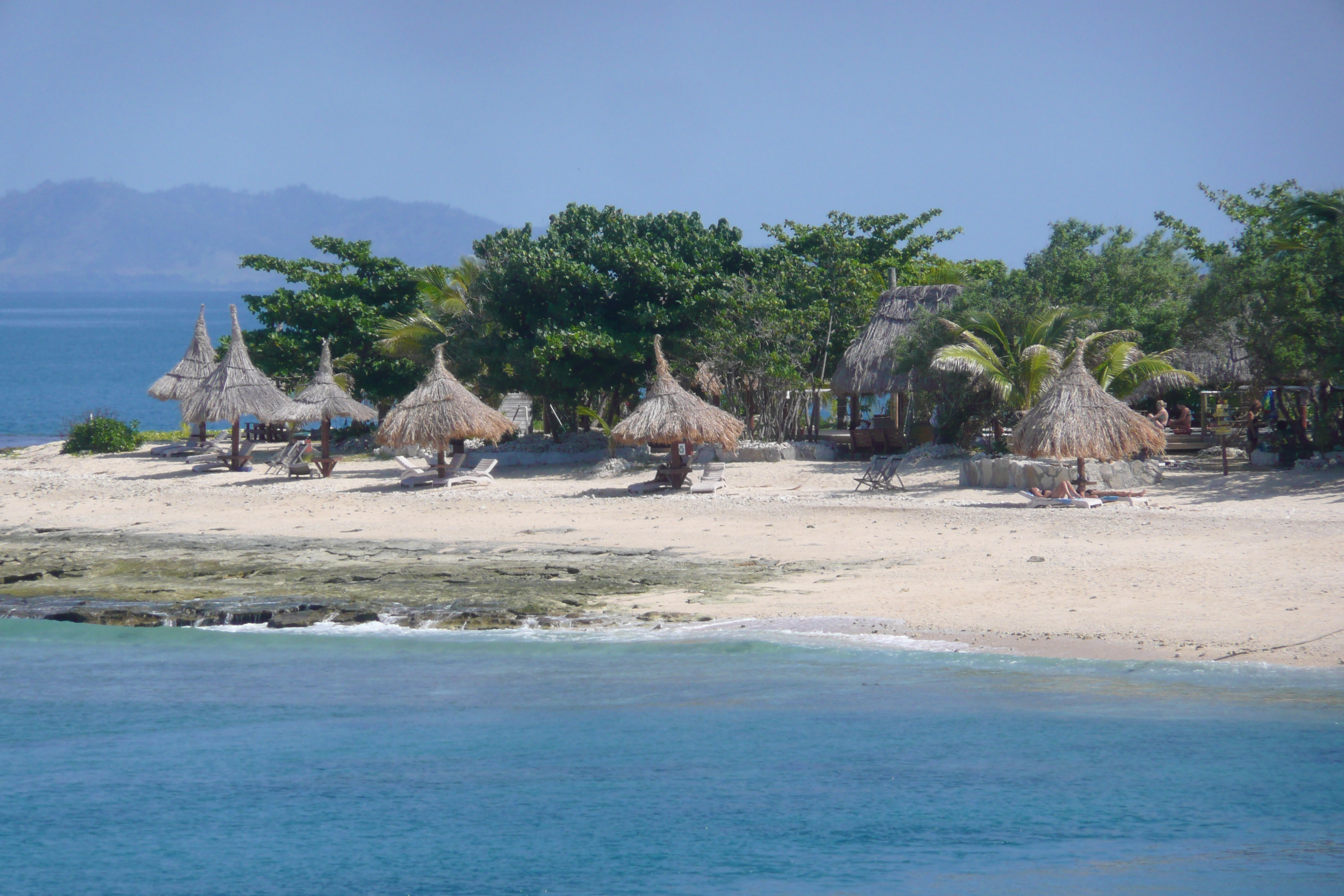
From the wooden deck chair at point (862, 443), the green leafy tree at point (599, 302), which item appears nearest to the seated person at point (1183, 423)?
the wooden deck chair at point (862, 443)

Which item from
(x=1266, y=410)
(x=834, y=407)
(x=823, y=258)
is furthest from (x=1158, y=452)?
(x=834, y=407)

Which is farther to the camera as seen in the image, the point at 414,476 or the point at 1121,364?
the point at 414,476

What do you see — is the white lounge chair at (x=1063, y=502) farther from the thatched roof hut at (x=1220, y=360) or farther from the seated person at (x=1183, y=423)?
the seated person at (x=1183, y=423)

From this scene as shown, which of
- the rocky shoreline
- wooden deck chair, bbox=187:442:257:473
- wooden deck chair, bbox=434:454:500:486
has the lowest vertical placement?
the rocky shoreline

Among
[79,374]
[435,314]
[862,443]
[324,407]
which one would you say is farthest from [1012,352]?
[79,374]

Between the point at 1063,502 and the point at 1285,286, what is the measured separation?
5.67 metres

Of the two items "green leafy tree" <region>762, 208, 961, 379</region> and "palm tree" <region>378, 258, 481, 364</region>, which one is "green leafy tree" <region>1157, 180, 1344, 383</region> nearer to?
"green leafy tree" <region>762, 208, 961, 379</region>

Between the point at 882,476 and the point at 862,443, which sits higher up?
the point at 862,443

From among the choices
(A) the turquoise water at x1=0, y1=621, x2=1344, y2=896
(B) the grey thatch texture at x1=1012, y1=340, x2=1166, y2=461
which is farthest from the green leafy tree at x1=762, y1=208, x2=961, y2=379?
(A) the turquoise water at x1=0, y1=621, x2=1344, y2=896

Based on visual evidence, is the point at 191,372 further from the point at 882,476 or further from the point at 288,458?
the point at 882,476

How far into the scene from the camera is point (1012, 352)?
2103cm

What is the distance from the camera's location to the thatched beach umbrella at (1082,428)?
1650 cm

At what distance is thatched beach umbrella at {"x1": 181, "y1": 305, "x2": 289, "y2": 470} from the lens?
24.4 metres

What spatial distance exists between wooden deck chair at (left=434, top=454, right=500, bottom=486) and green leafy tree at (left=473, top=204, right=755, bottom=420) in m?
2.05
